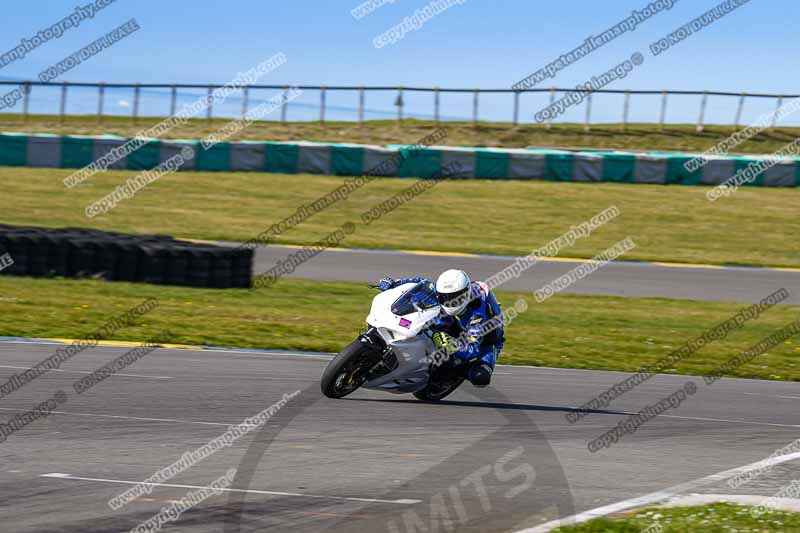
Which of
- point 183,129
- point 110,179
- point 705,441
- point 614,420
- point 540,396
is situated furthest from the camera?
point 183,129

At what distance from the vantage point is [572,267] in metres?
24.1

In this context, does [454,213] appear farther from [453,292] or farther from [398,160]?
[453,292]

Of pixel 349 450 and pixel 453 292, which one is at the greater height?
pixel 453 292

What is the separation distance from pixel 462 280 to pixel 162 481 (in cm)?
389

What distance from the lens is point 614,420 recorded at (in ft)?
35.2

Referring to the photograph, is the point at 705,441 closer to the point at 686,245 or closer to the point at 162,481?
the point at 162,481

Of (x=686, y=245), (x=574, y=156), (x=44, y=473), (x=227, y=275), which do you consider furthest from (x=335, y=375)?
(x=574, y=156)

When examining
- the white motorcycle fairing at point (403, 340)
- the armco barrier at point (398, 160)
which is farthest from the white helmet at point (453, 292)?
the armco barrier at point (398, 160)

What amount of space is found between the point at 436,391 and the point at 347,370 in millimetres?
1118

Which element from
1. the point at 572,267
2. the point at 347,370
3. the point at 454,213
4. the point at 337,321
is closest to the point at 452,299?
the point at 347,370

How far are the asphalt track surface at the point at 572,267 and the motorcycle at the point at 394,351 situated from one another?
417 inches

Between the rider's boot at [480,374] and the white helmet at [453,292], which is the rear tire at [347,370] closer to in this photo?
the white helmet at [453,292]

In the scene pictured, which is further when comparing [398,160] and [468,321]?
[398,160]

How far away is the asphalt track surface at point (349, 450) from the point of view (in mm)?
7047
